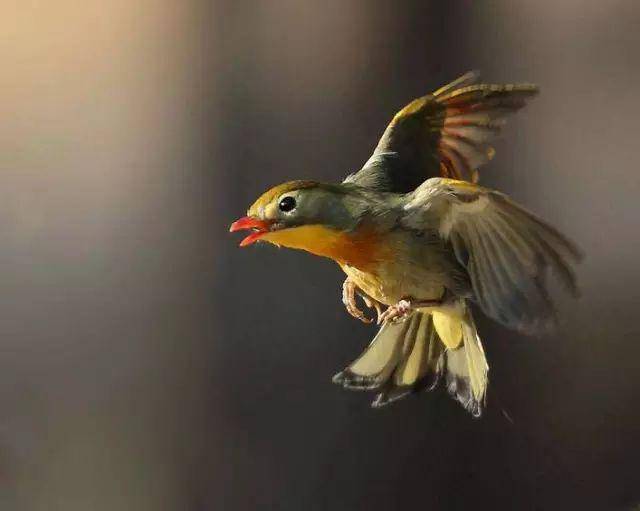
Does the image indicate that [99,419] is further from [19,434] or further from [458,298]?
[458,298]

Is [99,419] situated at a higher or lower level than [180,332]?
lower

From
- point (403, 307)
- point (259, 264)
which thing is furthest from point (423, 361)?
point (259, 264)

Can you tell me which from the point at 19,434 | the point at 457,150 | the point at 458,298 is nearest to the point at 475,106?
the point at 457,150

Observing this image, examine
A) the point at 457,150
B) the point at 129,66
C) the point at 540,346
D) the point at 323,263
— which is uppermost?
the point at 129,66

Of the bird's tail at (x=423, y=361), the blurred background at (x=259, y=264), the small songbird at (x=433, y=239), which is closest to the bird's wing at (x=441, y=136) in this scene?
the small songbird at (x=433, y=239)

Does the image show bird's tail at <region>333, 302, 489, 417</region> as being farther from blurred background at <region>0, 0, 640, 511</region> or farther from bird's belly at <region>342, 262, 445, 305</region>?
blurred background at <region>0, 0, 640, 511</region>

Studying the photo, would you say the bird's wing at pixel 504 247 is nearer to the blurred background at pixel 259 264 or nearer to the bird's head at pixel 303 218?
the bird's head at pixel 303 218
